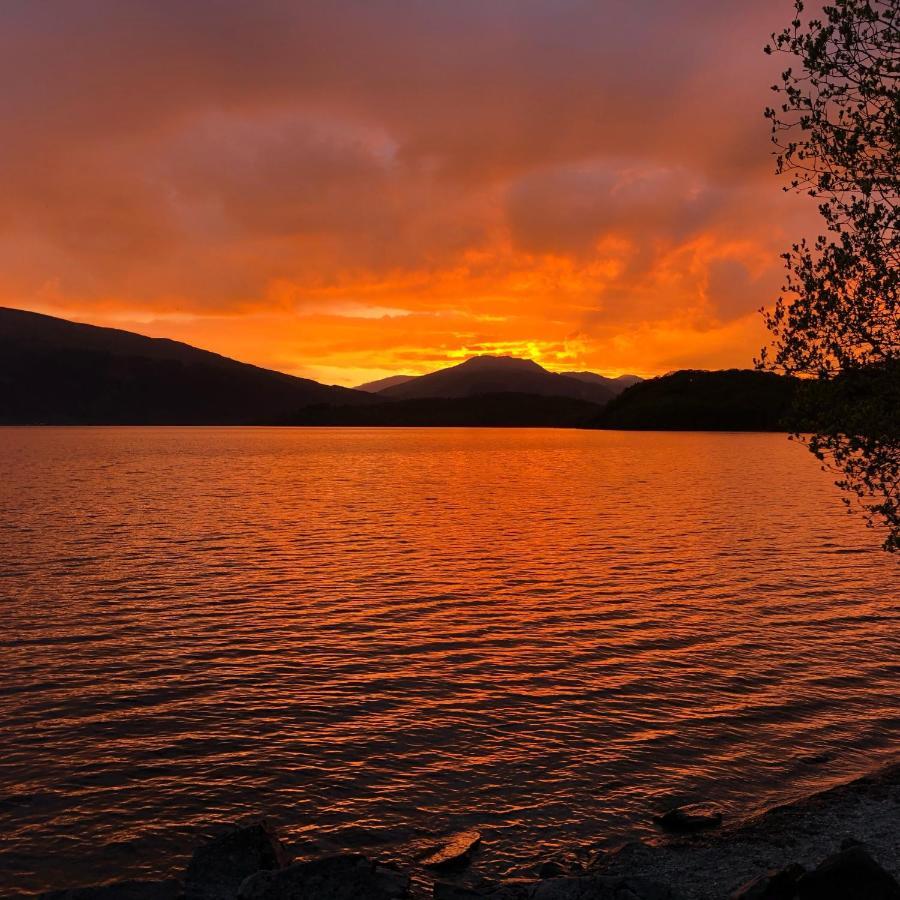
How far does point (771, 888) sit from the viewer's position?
1449 centimetres

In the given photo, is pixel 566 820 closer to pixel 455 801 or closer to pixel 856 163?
pixel 455 801

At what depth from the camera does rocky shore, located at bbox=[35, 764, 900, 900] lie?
1440cm

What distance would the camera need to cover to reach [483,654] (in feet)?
111

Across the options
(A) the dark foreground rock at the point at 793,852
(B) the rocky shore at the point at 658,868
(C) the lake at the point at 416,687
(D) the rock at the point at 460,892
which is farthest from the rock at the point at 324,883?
(A) the dark foreground rock at the point at 793,852

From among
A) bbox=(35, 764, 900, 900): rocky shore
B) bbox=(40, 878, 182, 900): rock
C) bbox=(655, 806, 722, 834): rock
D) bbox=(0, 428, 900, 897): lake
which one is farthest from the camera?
bbox=(0, 428, 900, 897): lake

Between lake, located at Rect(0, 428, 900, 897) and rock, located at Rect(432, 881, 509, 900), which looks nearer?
rock, located at Rect(432, 881, 509, 900)

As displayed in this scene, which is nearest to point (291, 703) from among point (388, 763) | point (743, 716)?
point (388, 763)

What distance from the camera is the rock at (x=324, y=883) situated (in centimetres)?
1434

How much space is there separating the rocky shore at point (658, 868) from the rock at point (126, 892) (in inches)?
0.7

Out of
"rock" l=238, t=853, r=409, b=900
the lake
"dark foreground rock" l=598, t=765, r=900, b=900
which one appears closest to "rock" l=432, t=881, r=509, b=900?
"rock" l=238, t=853, r=409, b=900

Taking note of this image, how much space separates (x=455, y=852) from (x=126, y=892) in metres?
7.16

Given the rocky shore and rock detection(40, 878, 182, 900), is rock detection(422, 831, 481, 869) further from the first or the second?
rock detection(40, 878, 182, 900)

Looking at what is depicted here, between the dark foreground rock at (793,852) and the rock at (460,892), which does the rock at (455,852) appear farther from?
the dark foreground rock at (793,852)

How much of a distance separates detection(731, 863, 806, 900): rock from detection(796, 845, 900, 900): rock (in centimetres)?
19
